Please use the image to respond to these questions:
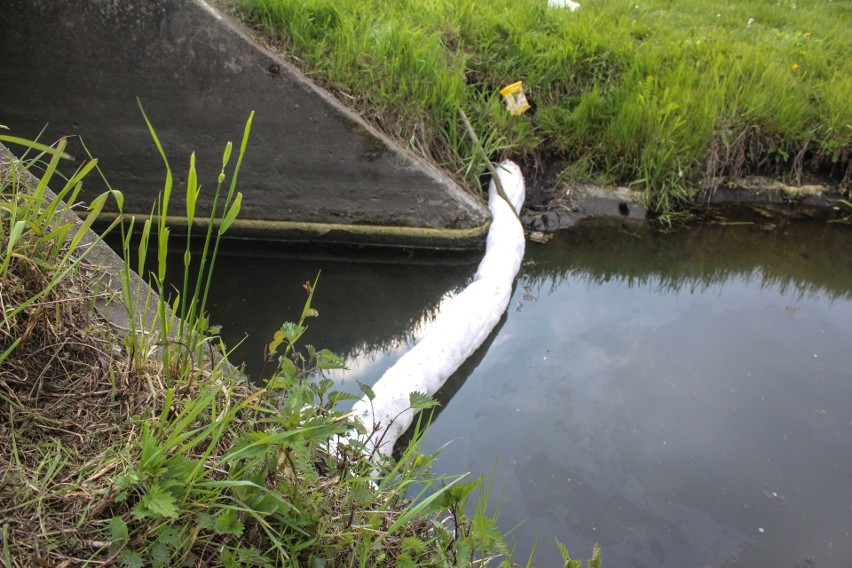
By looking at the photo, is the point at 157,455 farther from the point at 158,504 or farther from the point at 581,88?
the point at 581,88

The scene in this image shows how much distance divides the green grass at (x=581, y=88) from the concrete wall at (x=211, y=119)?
258mm

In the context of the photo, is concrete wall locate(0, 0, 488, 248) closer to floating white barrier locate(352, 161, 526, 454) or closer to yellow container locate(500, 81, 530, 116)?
floating white barrier locate(352, 161, 526, 454)

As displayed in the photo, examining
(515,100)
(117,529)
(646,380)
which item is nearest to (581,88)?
(515,100)

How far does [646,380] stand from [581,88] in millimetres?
2299

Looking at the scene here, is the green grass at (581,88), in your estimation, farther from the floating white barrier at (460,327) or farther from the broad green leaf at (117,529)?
the broad green leaf at (117,529)

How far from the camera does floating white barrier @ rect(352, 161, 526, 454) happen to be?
2.65m

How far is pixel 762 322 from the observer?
12.2ft

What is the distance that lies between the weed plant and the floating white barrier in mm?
641

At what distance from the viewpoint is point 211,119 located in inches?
157

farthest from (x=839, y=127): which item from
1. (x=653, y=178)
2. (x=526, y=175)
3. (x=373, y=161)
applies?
(x=373, y=161)

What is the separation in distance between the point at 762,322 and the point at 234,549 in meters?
3.18

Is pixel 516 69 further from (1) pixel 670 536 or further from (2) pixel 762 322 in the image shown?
(1) pixel 670 536

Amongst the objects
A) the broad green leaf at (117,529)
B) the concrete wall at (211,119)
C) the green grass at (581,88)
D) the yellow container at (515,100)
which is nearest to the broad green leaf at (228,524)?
the broad green leaf at (117,529)

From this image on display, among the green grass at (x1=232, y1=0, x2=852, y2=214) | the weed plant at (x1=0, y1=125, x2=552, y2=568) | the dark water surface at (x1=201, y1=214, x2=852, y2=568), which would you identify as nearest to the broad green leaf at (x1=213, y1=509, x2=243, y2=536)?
the weed plant at (x1=0, y1=125, x2=552, y2=568)
